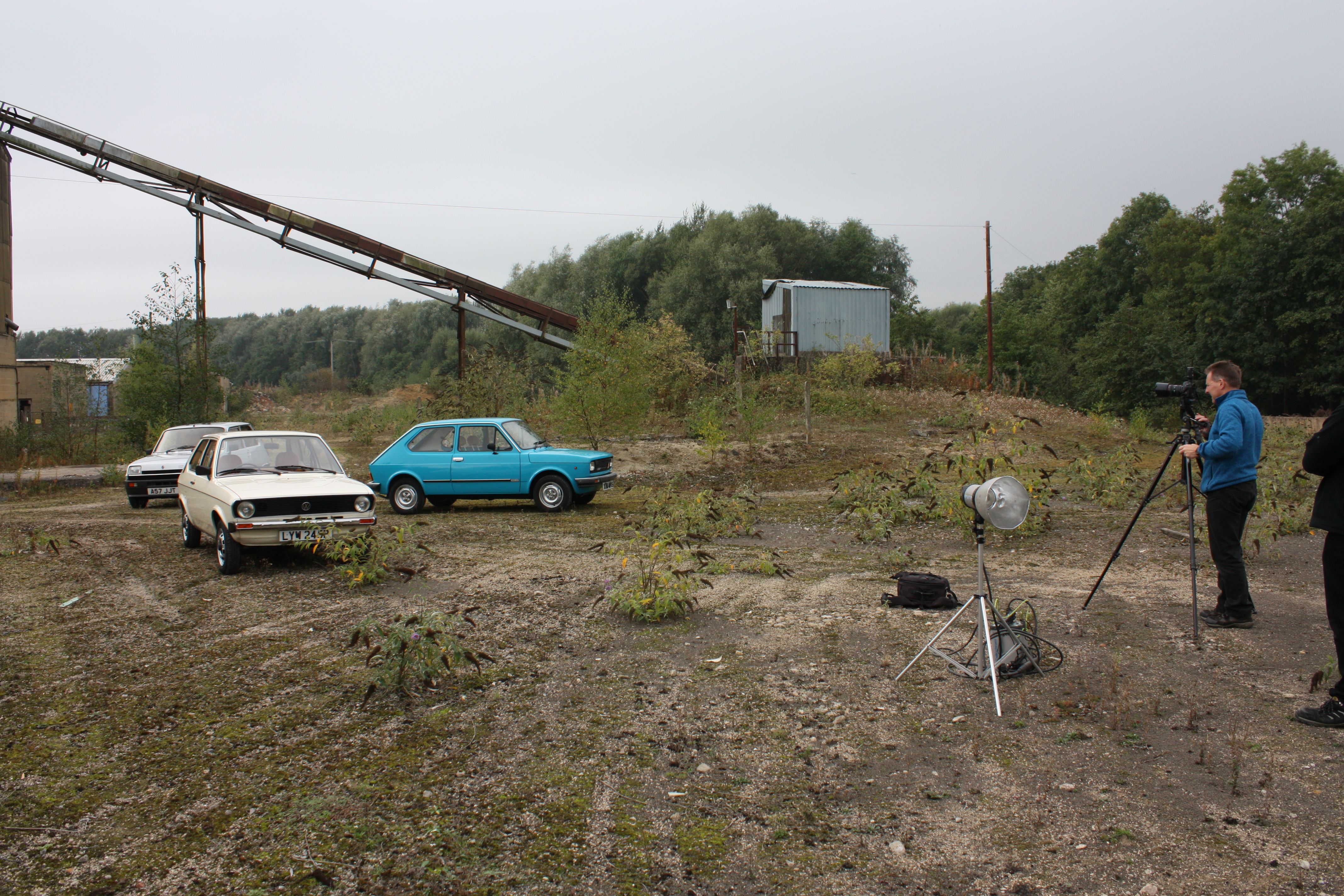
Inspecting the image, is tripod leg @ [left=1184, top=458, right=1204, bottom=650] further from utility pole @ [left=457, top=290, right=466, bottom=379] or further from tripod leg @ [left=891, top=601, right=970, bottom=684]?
utility pole @ [left=457, top=290, right=466, bottom=379]

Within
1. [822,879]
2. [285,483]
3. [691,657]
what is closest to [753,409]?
[285,483]

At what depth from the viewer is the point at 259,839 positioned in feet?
11.4

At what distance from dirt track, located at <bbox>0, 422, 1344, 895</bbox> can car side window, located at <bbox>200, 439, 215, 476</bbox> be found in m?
2.43

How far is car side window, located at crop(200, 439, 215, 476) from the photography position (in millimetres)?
9930

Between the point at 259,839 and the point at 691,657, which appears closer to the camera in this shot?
the point at 259,839

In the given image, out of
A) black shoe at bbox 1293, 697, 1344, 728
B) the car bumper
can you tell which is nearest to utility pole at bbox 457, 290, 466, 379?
the car bumper

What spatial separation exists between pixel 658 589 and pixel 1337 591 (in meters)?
4.47

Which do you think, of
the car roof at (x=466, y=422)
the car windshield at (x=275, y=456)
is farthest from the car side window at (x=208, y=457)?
the car roof at (x=466, y=422)

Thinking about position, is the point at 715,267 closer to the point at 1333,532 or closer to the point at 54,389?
the point at 54,389

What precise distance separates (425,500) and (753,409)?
832cm

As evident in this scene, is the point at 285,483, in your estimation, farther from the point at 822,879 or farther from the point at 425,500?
the point at 822,879

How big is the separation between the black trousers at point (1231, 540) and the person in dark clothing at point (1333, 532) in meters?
1.59

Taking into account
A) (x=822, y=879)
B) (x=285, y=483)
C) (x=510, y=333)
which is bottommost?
(x=822, y=879)

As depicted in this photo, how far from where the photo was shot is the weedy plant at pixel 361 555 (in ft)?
27.3
